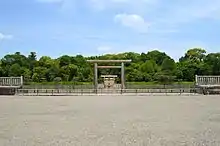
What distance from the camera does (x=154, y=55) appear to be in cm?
5928

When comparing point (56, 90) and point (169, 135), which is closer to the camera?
point (169, 135)

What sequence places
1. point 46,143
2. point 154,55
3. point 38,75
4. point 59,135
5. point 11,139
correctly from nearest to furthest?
1. point 46,143
2. point 11,139
3. point 59,135
4. point 38,75
5. point 154,55

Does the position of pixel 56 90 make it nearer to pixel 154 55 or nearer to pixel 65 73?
pixel 65 73

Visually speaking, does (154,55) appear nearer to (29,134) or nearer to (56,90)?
(56,90)

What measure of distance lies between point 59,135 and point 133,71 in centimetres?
3729

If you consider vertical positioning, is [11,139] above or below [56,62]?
below

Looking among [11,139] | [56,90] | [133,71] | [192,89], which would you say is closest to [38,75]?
[133,71]

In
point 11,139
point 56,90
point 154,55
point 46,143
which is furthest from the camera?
point 154,55

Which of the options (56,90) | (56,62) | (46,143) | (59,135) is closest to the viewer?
(46,143)

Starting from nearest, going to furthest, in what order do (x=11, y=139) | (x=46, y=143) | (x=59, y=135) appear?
(x=46, y=143) → (x=11, y=139) → (x=59, y=135)

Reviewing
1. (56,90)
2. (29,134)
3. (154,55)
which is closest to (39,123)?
(29,134)

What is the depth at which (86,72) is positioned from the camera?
42.9m

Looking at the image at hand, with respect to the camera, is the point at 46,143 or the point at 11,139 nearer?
the point at 46,143

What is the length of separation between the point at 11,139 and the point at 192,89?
23538mm
